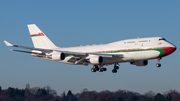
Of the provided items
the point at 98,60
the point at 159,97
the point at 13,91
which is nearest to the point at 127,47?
the point at 98,60

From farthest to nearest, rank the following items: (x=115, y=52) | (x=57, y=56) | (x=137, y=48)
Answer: (x=115, y=52) < (x=57, y=56) < (x=137, y=48)

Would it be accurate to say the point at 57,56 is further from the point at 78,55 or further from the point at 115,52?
the point at 115,52

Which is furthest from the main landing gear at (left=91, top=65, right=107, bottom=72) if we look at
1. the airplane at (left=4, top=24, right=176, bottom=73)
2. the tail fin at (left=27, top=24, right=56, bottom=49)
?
the tail fin at (left=27, top=24, right=56, bottom=49)

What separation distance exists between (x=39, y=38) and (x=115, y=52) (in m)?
23.0

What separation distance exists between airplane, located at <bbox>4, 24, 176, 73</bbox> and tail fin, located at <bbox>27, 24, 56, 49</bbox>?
5461 mm

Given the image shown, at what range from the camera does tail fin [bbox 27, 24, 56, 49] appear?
73938 millimetres

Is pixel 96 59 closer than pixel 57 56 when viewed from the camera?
Yes

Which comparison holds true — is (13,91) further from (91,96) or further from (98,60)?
(98,60)

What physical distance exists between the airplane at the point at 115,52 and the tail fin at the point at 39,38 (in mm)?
5461

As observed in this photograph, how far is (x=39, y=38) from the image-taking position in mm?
74000

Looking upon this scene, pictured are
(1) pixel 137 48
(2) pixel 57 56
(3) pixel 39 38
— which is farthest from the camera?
(3) pixel 39 38

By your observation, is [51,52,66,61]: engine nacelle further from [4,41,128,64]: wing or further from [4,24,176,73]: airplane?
[4,41,128,64]: wing

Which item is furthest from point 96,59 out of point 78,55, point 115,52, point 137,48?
point 137,48

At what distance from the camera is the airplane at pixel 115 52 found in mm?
56122
